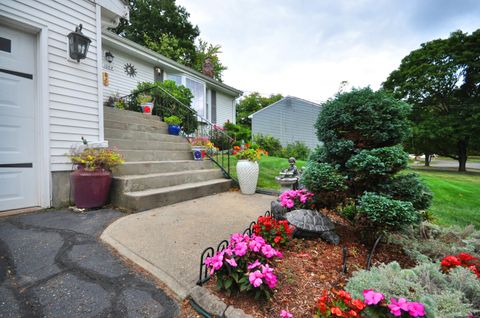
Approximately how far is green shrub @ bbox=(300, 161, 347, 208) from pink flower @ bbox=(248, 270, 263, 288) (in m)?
1.02

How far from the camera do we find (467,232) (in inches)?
84.6

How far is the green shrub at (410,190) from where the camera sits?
6.11 feet

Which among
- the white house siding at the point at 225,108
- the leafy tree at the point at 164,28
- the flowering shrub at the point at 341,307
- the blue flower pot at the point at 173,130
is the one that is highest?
the leafy tree at the point at 164,28

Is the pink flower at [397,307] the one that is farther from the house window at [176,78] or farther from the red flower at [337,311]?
the house window at [176,78]

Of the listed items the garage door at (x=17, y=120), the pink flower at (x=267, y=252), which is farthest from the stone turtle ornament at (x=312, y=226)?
the garage door at (x=17, y=120)

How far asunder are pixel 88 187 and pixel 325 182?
3061mm

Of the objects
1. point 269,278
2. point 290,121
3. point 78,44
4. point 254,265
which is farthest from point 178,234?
point 290,121

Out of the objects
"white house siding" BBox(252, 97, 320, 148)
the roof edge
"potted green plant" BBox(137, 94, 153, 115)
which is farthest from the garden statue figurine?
"white house siding" BBox(252, 97, 320, 148)

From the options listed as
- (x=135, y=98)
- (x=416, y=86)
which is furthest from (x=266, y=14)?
(x=416, y=86)

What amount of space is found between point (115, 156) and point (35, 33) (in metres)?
2.08

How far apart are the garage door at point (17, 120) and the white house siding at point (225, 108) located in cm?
879

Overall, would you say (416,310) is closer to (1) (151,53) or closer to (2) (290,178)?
(2) (290,178)

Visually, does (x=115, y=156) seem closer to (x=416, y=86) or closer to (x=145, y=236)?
(x=145, y=236)

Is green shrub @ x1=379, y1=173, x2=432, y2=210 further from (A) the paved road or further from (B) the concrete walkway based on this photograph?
(A) the paved road
